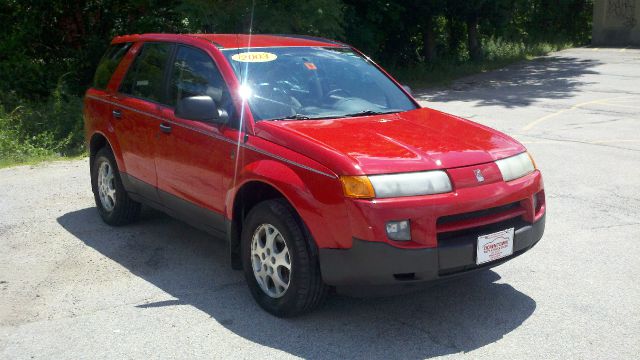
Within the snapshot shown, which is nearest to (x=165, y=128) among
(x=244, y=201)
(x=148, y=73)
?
(x=148, y=73)

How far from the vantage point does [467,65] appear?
24.2 m

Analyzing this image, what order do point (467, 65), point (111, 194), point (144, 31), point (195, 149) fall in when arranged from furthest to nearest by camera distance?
1. point (467, 65)
2. point (144, 31)
3. point (111, 194)
4. point (195, 149)

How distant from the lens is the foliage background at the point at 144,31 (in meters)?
13.5

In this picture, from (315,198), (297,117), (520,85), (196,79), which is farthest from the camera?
(520,85)

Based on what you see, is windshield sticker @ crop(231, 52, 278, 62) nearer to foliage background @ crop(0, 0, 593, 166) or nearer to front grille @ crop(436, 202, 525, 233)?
front grille @ crop(436, 202, 525, 233)

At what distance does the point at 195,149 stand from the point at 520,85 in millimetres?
Answer: 15352

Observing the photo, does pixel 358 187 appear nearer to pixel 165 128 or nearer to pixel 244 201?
pixel 244 201

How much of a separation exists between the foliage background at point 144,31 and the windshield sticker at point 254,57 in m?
6.65

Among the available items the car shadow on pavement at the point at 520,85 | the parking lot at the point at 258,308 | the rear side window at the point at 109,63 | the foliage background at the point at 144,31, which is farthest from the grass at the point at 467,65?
the rear side window at the point at 109,63

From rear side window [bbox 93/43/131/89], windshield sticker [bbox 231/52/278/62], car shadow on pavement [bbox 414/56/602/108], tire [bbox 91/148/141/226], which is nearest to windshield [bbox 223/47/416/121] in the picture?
windshield sticker [bbox 231/52/278/62]

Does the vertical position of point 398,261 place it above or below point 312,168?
below

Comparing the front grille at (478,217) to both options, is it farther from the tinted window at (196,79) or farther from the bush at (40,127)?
the bush at (40,127)

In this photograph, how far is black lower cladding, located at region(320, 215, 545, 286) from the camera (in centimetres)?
414

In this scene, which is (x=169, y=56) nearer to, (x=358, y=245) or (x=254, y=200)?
(x=254, y=200)
